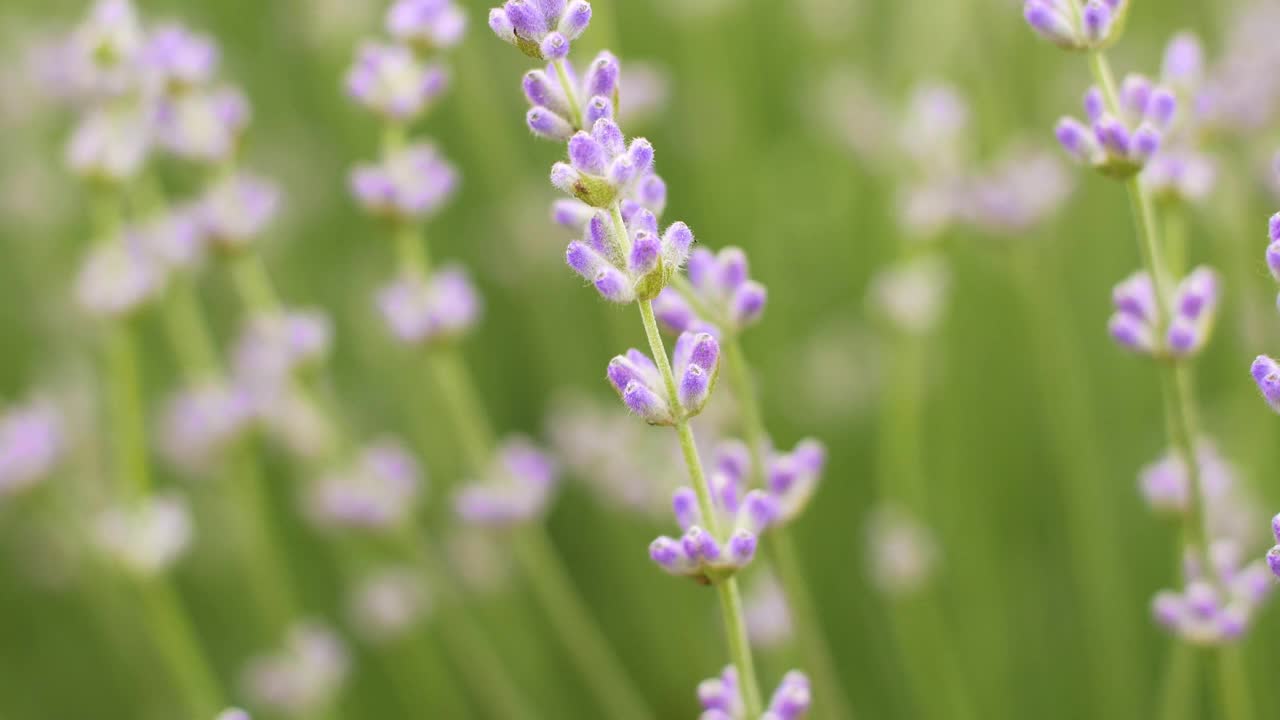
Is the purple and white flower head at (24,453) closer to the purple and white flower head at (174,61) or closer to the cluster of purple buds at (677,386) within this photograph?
the purple and white flower head at (174,61)

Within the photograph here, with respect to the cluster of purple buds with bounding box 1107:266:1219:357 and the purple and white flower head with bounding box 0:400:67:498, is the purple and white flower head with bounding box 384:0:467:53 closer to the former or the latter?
the cluster of purple buds with bounding box 1107:266:1219:357

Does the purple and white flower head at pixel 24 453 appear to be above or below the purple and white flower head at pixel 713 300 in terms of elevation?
above

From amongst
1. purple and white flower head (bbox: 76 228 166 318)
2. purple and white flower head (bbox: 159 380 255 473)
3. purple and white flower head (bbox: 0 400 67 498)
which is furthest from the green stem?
purple and white flower head (bbox: 0 400 67 498)

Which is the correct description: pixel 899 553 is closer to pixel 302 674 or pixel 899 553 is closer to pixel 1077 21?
pixel 302 674

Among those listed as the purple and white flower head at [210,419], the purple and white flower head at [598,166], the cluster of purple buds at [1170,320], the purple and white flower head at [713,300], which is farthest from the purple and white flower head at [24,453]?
the cluster of purple buds at [1170,320]

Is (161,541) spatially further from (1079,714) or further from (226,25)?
(226,25)

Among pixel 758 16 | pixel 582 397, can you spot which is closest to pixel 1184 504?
pixel 582 397

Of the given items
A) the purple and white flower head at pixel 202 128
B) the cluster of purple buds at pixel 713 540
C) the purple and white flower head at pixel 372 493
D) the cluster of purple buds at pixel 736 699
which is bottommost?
the cluster of purple buds at pixel 736 699
